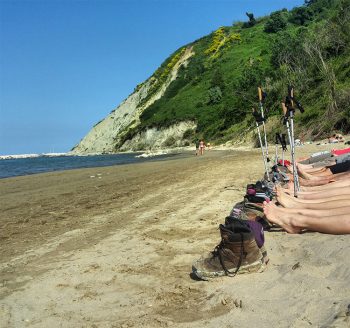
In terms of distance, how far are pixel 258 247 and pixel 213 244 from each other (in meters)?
1.10

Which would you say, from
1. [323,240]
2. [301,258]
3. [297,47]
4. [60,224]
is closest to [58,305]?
[301,258]

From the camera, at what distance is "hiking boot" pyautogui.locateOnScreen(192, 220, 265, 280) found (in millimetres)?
3941

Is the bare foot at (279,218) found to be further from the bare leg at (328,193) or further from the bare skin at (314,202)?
the bare leg at (328,193)

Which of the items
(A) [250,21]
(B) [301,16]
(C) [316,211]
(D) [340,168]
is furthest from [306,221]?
(A) [250,21]

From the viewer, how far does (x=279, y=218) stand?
492 cm

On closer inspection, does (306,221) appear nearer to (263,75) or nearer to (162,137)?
(263,75)

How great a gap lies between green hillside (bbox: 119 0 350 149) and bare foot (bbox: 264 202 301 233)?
2122cm

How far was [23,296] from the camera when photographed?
13.3 ft

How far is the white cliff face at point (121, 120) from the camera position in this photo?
80062 mm

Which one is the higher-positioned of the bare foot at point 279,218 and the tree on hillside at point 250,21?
the tree on hillside at point 250,21

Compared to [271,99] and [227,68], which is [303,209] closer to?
[271,99]

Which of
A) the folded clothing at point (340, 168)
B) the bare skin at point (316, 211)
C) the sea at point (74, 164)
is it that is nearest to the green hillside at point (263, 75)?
the sea at point (74, 164)

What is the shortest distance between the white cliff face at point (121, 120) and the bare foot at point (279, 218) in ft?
229

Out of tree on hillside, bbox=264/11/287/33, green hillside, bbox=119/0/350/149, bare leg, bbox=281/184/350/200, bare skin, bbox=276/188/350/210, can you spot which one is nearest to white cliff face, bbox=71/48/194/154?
green hillside, bbox=119/0/350/149
